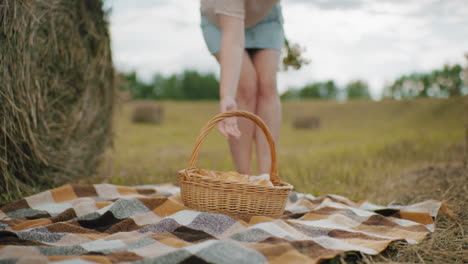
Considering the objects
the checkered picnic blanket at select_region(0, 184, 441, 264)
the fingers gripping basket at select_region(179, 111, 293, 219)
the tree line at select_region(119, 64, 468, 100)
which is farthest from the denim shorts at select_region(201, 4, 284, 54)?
the tree line at select_region(119, 64, 468, 100)

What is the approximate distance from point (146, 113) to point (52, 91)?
31.5 ft

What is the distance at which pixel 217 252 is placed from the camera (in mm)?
1113

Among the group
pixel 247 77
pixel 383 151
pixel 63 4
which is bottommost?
pixel 383 151

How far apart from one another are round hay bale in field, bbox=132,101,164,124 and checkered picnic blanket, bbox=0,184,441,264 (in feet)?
33.3

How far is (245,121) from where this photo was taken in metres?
2.27

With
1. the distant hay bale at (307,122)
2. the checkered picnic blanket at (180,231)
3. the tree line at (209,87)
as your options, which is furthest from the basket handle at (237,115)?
the tree line at (209,87)

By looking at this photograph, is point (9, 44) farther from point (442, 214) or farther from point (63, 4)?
point (442, 214)

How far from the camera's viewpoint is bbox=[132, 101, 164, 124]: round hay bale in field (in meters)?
11.9

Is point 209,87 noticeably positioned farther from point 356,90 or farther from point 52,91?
point 52,91

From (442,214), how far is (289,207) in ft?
2.49

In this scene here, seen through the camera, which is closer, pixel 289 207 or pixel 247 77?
pixel 289 207

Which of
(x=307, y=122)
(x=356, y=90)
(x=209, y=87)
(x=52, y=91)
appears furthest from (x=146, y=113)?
(x=356, y=90)

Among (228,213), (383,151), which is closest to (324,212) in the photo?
(228,213)

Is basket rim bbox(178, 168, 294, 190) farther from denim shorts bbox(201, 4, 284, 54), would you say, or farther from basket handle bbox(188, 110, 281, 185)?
denim shorts bbox(201, 4, 284, 54)
